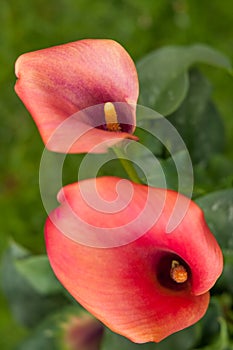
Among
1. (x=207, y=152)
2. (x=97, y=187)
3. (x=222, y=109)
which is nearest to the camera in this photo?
(x=97, y=187)

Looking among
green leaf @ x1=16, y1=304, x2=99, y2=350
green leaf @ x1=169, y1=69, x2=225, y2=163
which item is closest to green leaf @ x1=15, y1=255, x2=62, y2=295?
green leaf @ x1=16, y1=304, x2=99, y2=350

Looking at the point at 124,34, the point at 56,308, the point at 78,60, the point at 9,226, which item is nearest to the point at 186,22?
the point at 124,34

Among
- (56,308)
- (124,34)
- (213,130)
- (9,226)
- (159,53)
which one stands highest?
(159,53)

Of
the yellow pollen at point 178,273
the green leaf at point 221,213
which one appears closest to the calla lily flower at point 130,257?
the yellow pollen at point 178,273

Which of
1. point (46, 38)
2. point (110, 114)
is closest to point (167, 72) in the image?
point (110, 114)

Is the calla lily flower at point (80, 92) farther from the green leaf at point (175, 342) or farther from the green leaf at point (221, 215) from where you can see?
the green leaf at point (175, 342)

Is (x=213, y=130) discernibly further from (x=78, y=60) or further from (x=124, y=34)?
(x=124, y=34)
